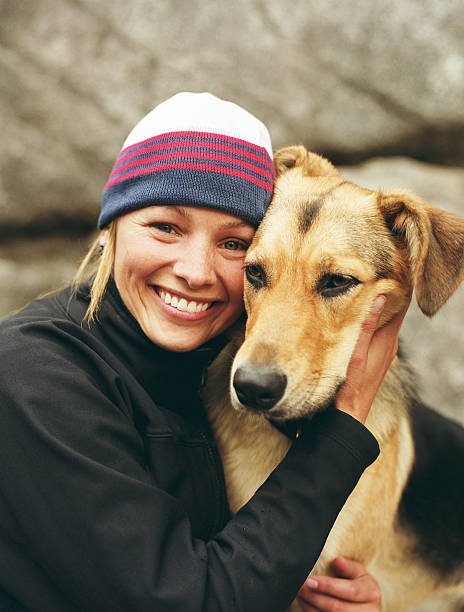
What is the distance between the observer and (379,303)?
1911 millimetres

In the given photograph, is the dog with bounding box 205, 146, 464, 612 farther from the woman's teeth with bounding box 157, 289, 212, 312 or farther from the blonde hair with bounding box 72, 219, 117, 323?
the blonde hair with bounding box 72, 219, 117, 323

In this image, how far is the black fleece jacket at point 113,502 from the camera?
135 cm

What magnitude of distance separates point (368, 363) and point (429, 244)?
1.61ft

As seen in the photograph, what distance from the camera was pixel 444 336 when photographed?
4.02m

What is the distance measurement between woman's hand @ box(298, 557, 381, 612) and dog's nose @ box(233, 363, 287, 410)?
0.85 meters

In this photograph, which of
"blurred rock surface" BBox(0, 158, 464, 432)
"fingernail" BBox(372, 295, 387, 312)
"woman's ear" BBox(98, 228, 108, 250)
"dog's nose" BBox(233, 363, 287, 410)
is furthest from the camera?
"blurred rock surface" BBox(0, 158, 464, 432)

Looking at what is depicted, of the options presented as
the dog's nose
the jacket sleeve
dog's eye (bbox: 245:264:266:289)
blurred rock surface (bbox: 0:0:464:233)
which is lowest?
the jacket sleeve

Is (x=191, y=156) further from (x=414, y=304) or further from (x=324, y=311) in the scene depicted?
(x=414, y=304)

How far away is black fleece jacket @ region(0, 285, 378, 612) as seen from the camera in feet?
4.44

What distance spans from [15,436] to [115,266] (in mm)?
763

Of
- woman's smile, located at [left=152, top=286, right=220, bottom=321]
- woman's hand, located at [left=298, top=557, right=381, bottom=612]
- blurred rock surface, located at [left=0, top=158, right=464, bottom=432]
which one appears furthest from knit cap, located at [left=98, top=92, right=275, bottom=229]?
blurred rock surface, located at [left=0, top=158, right=464, bottom=432]

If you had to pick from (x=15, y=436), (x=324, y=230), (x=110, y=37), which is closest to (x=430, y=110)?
(x=110, y=37)

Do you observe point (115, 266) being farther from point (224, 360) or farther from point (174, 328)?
point (224, 360)

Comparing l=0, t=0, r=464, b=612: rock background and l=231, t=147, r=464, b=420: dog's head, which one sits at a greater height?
l=0, t=0, r=464, b=612: rock background
